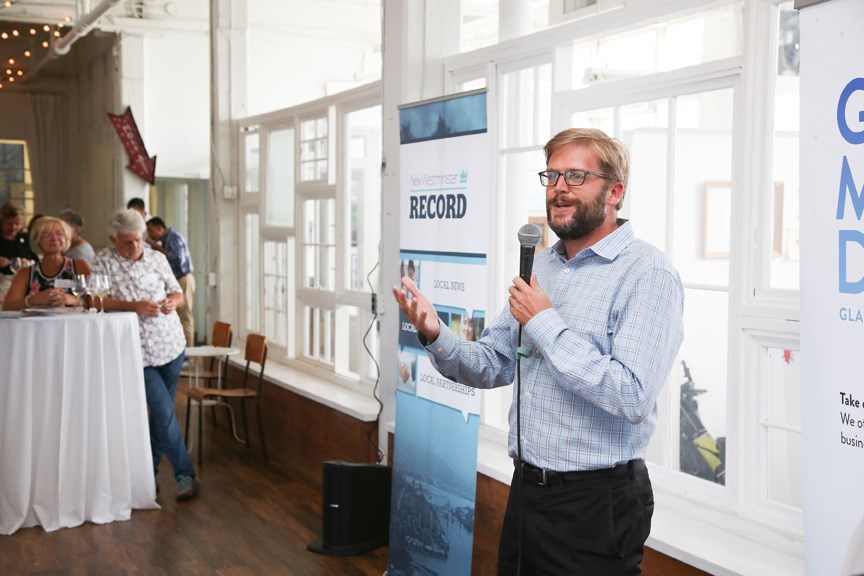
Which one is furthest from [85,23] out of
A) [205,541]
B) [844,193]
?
[844,193]

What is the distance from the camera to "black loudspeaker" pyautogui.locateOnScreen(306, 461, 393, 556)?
5082 mm

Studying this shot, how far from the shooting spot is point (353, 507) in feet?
16.9

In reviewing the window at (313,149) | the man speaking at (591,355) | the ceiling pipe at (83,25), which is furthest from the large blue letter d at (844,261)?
the ceiling pipe at (83,25)

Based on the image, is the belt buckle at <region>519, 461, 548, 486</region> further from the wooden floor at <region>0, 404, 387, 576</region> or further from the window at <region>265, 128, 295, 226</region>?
the window at <region>265, 128, 295, 226</region>

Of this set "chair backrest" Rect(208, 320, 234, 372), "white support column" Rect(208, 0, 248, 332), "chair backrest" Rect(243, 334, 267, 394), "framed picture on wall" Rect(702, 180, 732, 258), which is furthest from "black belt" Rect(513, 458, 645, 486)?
"white support column" Rect(208, 0, 248, 332)

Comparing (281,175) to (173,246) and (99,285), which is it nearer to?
(173,246)

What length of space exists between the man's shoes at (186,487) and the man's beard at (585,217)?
4.39m

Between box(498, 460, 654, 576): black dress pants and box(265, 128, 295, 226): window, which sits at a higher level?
box(265, 128, 295, 226): window

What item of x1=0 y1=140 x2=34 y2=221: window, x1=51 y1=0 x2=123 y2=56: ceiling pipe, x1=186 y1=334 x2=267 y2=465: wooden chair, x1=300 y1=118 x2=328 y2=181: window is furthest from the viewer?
x1=0 y1=140 x2=34 y2=221: window

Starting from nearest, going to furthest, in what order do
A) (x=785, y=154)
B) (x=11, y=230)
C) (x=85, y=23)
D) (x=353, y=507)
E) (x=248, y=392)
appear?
(x=785, y=154)
(x=353, y=507)
(x=248, y=392)
(x=11, y=230)
(x=85, y=23)

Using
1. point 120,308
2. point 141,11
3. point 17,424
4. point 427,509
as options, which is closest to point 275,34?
point 141,11

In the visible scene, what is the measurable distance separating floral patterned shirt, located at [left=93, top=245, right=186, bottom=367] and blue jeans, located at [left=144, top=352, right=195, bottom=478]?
0.29 feet

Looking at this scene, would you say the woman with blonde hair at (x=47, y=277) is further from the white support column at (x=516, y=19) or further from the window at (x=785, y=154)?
the window at (x=785, y=154)

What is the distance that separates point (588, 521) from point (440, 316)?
1970 mm
